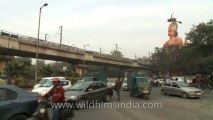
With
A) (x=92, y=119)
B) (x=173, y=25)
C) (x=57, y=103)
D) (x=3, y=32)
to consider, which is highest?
(x=173, y=25)

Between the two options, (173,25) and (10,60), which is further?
(173,25)

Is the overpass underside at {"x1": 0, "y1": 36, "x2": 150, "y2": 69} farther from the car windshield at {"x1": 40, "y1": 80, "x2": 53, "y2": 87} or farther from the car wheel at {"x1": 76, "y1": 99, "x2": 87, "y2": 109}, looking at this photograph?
the car wheel at {"x1": 76, "y1": 99, "x2": 87, "y2": 109}

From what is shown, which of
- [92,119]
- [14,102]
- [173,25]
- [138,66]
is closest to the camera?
[14,102]

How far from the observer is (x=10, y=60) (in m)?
48.2

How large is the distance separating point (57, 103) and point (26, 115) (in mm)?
985

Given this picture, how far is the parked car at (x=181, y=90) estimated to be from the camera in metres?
25.8

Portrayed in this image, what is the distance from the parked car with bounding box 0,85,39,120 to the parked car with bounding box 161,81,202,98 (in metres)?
18.8

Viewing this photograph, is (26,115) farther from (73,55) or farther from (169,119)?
(73,55)

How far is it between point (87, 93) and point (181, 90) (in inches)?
462

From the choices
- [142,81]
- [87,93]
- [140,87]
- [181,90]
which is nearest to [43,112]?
[87,93]

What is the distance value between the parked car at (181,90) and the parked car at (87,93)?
26.5ft

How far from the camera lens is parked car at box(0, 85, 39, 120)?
8523 mm

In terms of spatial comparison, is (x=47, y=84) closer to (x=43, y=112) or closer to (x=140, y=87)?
(x=140, y=87)

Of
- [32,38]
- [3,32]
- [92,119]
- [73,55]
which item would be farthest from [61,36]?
[92,119]
